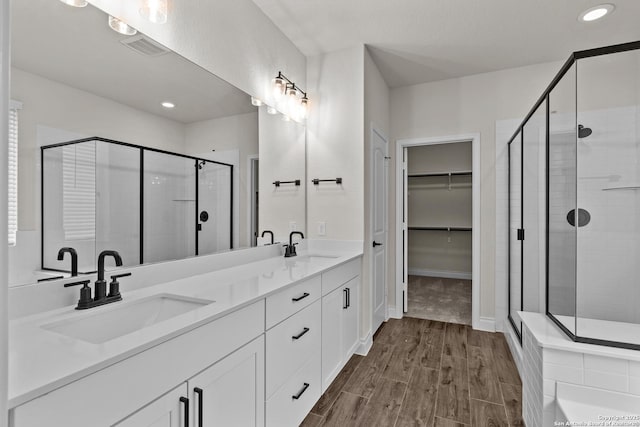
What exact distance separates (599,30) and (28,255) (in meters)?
3.90

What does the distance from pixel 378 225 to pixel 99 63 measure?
8.38 feet

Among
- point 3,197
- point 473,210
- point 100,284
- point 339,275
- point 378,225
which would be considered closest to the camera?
point 3,197

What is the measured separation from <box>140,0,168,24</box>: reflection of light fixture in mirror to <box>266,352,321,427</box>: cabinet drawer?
1.81 meters

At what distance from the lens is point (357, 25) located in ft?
8.18

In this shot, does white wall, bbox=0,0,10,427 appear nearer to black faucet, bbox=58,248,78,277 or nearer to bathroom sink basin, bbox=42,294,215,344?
bathroom sink basin, bbox=42,294,215,344

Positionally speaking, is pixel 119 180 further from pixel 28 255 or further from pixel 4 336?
pixel 4 336

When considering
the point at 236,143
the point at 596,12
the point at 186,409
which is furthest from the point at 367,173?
the point at 186,409

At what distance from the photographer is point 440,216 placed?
5.62m

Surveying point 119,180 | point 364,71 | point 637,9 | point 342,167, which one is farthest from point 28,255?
point 637,9

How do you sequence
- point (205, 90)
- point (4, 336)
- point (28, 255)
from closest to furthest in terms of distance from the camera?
point (4, 336) → point (28, 255) → point (205, 90)

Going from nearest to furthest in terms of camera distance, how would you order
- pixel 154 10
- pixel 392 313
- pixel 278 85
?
pixel 154 10, pixel 278 85, pixel 392 313

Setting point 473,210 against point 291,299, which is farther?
point 473,210

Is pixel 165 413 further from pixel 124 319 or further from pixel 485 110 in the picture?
pixel 485 110

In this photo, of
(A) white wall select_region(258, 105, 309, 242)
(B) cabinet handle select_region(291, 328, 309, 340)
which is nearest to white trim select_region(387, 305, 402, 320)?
(A) white wall select_region(258, 105, 309, 242)
